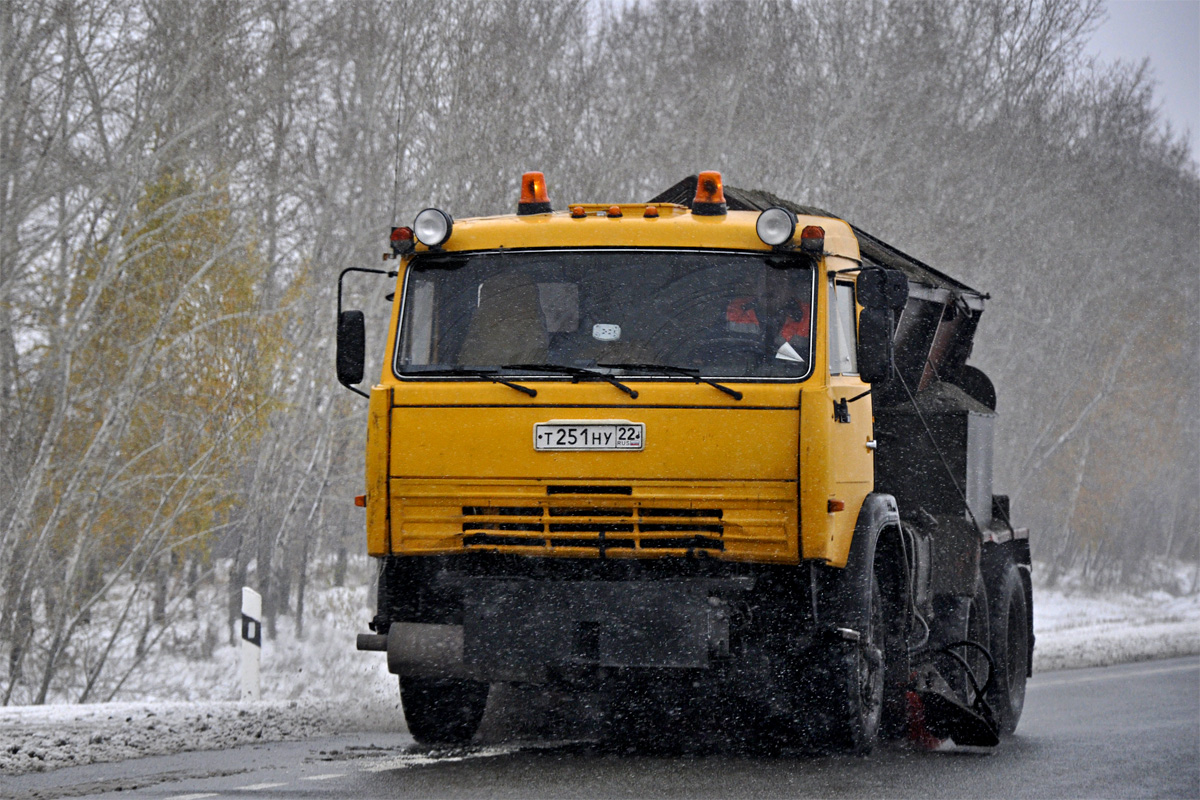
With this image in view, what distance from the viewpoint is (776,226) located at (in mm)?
7227

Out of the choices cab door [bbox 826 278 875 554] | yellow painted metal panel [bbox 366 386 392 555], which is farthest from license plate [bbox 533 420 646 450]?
cab door [bbox 826 278 875 554]

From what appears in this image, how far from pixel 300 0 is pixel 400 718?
12.5 metres

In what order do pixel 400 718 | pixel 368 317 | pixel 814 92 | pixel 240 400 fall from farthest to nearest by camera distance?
pixel 814 92 → pixel 368 317 → pixel 240 400 → pixel 400 718

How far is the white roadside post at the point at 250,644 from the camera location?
35.2ft

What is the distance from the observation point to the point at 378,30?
875 inches

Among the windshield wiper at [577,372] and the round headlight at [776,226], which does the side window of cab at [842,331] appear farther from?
the windshield wiper at [577,372]

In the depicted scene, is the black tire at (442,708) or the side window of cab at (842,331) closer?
the side window of cab at (842,331)

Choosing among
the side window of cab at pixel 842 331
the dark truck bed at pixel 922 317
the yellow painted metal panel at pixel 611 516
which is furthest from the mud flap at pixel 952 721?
the yellow painted metal panel at pixel 611 516

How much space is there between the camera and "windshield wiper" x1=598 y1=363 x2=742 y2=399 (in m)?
6.80

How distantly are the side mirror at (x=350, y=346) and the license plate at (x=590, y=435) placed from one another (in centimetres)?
116

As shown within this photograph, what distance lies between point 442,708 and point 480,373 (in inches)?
80.2

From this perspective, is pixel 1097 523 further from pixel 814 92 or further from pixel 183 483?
pixel 183 483

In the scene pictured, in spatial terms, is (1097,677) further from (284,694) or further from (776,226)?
(776,226)

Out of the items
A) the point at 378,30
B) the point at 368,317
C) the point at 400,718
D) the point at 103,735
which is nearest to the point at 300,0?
the point at 378,30
